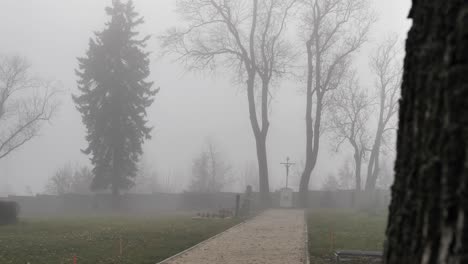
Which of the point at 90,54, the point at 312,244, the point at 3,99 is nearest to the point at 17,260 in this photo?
the point at 312,244

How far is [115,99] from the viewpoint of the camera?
37.6 m

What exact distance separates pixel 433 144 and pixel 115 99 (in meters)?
37.8

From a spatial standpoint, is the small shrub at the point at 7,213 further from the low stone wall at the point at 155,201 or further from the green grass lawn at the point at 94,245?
the low stone wall at the point at 155,201

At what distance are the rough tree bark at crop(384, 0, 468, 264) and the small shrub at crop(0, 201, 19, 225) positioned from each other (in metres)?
20.6

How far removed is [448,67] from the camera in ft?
4.47

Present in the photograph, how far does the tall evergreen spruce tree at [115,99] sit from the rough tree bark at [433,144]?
36.7m

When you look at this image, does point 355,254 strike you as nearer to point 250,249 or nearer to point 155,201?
point 250,249

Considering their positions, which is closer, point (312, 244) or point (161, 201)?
point (312, 244)

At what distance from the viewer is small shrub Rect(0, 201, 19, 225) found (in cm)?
1931

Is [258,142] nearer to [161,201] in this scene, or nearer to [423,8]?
[161,201]

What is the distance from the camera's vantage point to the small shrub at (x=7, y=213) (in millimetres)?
19312

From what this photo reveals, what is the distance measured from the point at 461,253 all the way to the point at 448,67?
1.75 feet

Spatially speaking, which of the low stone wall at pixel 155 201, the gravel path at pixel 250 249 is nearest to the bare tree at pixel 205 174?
the low stone wall at pixel 155 201

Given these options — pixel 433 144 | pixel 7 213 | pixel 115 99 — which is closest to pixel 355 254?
pixel 433 144
